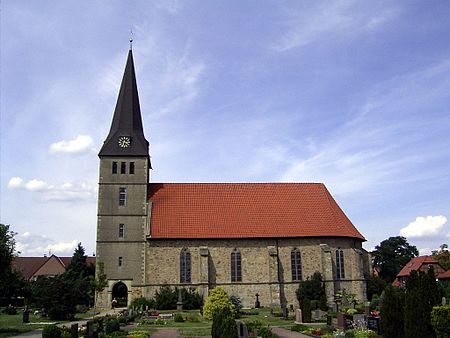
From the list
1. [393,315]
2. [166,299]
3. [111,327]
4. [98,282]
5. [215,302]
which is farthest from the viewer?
[166,299]

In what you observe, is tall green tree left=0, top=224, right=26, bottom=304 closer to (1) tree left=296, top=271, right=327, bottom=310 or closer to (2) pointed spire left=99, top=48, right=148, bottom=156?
(2) pointed spire left=99, top=48, right=148, bottom=156

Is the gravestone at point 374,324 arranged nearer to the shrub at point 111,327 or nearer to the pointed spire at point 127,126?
the shrub at point 111,327

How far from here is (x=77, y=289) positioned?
33031mm

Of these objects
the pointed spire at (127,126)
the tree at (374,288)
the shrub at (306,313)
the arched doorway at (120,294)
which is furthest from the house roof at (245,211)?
the shrub at (306,313)

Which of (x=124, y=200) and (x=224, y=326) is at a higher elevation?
(x=124, y=200)

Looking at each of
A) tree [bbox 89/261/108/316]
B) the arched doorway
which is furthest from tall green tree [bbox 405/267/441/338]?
the arched doorway

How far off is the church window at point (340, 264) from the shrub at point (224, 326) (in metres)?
26.2

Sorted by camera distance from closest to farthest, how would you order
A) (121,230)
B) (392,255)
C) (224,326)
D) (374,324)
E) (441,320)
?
1. (441,320)
2. (224,326)
3. (374,324)
4. (121,230)
5. (392,255)

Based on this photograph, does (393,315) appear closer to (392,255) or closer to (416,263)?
(416,263)

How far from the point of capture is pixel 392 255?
7656cm

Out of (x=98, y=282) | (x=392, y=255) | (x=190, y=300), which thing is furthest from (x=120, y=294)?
(x=392, y=255)

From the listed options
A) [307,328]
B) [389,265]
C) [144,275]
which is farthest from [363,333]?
[389,265]

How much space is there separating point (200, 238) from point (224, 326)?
Answer: 23.6m

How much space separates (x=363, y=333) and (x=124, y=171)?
26984 mm
